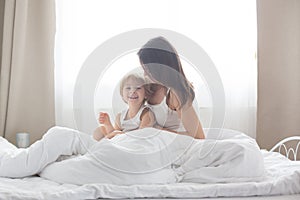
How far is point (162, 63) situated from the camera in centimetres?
146

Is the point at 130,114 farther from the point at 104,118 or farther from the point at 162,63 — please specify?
the point at 162,63

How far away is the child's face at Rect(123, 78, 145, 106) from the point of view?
1.46m

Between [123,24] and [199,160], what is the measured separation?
6.20 feet

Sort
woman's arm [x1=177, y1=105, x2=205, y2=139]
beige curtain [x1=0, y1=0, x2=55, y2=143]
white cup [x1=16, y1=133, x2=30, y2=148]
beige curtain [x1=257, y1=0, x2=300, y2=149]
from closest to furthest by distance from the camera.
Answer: woman's arm [x1=177, y1=105, x2=205, y2=139], white cup [x1=16, y1=133, x2=30, y2=148], beige curtain [x1=0, y1=0, x2=55, y2=143], beige curtain [x1=257, y1=0, x2=300, y2=149]

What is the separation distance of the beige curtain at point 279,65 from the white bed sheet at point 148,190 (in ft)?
6.17

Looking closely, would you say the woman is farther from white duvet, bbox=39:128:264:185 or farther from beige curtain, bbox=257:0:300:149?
beige curtain, bbox=257:0:300:149

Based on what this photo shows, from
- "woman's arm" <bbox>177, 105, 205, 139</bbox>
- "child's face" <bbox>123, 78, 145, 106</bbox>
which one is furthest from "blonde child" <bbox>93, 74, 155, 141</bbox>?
"woman's arm" <bbox>177, 105, 205, 139</bbox>

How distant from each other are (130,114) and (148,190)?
264 mm

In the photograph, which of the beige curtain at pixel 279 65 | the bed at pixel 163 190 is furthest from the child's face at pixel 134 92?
the beige curtain at pixel 279 65

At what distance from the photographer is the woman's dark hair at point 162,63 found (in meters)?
1.45

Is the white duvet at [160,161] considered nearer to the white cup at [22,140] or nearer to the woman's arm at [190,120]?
the woman's arm at [190,120]

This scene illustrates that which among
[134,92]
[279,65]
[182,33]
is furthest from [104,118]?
[279,65]

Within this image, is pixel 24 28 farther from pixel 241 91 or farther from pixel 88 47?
pixel 241 91

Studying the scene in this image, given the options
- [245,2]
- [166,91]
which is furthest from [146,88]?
[245,2]
